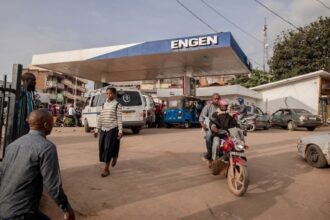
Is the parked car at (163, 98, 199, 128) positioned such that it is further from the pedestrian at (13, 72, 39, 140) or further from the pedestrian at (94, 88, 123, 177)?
the pedestrian at (13, 72, 39, 140)

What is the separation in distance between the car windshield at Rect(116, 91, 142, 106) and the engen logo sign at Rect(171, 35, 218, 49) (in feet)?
15.9

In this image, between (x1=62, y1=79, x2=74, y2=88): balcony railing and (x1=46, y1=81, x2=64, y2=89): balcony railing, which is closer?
(x1=46, y1=81, x2=64, y2=89): balcony railing

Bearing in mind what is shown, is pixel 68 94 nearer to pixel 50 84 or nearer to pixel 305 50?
pixel 50 84

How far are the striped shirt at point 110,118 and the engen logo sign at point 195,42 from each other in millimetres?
11476

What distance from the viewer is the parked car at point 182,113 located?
21531mm

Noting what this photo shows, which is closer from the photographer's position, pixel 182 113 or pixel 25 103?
pixel 25 103

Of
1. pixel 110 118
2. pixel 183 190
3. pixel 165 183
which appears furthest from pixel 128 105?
pixel 183 190

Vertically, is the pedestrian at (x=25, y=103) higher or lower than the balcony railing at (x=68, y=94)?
lower

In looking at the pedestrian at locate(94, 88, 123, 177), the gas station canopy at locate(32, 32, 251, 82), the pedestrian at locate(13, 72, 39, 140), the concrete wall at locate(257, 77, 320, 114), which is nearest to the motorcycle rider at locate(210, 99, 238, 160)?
the pedestrian at locate(94, 88, 123, 177)

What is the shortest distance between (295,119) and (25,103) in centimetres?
1926

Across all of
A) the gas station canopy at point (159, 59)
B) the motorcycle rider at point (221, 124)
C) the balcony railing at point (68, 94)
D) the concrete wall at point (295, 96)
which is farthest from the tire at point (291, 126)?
the balcony railing at point (68, 94)

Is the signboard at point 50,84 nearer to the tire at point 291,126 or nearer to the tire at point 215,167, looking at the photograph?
the tire at point 291,126

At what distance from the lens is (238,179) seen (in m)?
5.91

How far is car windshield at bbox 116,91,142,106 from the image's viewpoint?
47.5 feet
